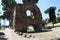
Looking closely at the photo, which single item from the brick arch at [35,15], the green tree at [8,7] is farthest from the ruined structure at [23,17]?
the green tree at [8,7]

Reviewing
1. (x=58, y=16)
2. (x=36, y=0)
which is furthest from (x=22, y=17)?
(x=58, y=16)

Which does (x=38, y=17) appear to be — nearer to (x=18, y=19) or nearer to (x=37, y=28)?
(x=37, y=28)

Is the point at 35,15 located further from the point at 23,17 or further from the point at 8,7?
the point at 8,7

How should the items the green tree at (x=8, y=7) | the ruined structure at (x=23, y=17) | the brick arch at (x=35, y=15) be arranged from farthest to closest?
the green tree at (x=8, y=7) → the brick arch at (x=35, y=15) → the ruined structure at (x=23, y=17)

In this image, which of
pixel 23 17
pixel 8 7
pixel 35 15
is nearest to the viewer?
pixel 23 17

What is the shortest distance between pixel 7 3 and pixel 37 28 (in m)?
40.3

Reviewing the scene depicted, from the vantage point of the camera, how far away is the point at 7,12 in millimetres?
83938

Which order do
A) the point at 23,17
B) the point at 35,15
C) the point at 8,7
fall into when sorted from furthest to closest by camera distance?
the point at 8,7
the point at 35,15
the point at 23,17

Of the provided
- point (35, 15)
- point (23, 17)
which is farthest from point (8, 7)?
point (23, 17)

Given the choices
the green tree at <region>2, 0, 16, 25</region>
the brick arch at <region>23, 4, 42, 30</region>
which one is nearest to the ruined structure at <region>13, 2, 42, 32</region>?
the brick arch at <region>23, 4, 42, 30</region>

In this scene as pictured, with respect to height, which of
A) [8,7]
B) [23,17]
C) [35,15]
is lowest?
[23,17]

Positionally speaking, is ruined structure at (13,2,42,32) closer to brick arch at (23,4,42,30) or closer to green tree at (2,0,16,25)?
brick arch at (23,4,42,30)

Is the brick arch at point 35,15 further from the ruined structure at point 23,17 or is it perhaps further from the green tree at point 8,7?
the green tree at point 8,7

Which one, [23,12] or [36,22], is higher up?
[23,12]
